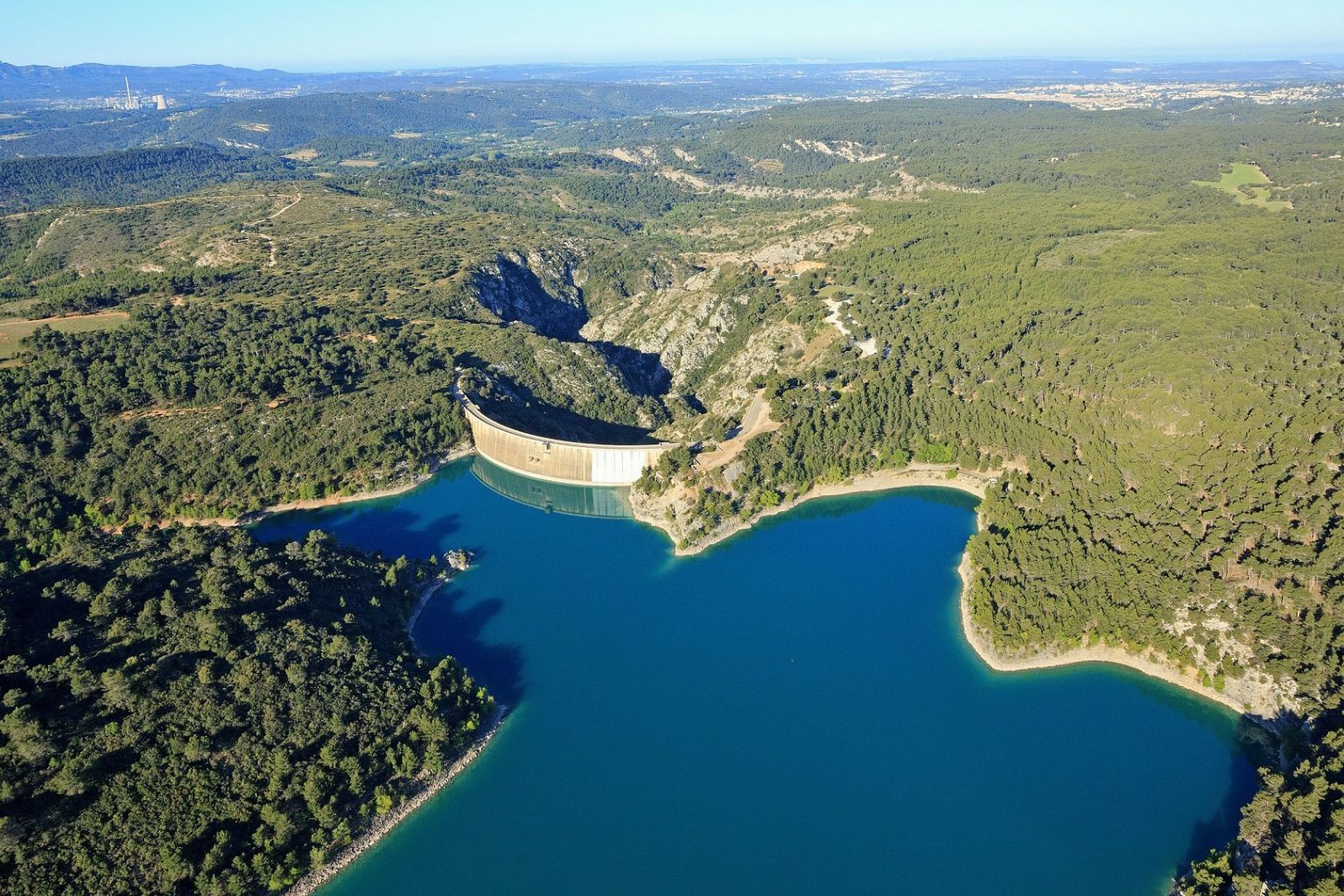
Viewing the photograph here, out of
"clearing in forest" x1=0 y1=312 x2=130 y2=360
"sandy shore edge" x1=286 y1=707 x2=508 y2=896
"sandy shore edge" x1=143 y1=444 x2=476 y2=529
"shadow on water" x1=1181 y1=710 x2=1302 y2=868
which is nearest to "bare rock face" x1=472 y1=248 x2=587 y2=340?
"sandy shore edge" x1=143 y1=444 x2=476 y2=529

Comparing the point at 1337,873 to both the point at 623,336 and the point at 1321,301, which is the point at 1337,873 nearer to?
the point at 1321,301

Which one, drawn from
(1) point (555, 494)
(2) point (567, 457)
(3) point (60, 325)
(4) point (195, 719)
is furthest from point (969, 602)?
(3) point (60, 325)

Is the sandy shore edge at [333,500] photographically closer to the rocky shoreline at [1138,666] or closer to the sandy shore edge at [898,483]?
the sandy shore edge at [898,483]

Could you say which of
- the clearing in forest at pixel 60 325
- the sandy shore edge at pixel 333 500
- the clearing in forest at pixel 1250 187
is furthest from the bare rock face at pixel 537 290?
the clearing in forest at pixel 1250 187

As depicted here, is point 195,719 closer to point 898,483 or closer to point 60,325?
point 898,483

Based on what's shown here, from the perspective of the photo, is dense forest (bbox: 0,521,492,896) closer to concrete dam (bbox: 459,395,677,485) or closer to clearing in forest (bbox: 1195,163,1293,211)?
concrete dam (bbox: 459,395,677,485)

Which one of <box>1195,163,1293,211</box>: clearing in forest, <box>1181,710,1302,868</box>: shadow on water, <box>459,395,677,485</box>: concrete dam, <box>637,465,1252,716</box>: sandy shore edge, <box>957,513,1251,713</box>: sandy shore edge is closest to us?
<box>1181,710,1302,868</box>: shadow on water
